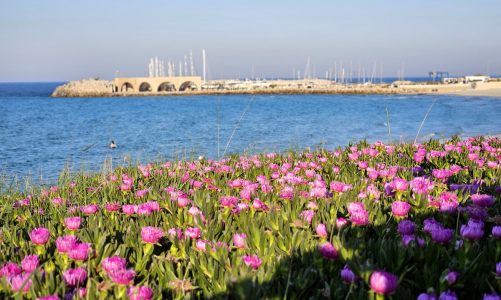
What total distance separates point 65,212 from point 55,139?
2548cm

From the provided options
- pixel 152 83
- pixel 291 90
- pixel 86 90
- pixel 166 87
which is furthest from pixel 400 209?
pixel 166 87

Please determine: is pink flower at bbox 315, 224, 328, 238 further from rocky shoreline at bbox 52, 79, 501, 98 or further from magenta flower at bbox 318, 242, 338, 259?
rocky shoreline at bbox 52, 79, 501, 98

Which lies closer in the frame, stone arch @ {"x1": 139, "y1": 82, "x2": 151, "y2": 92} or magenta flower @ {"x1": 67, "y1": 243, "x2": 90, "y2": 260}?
magenta flower @ {"x1": 67, "y1": 243, "x2": 90, "y2": 260}

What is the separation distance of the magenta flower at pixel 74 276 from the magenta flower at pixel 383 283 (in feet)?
3.37

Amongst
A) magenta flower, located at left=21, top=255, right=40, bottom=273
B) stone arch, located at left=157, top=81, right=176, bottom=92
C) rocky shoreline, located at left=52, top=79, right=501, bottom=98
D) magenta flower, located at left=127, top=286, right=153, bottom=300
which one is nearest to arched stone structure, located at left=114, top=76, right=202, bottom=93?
stone arch, located at left=157, top=81, right=176, bottom=92

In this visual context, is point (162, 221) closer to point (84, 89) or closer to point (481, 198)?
point (481, 198)

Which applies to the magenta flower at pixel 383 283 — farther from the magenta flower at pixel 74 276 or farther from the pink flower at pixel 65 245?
the pink flower at pixel 65 245

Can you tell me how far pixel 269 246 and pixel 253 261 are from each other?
0.26m

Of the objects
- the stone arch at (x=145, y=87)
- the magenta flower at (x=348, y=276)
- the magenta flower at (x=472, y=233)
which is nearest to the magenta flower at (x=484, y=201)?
the magenta flower at (x=472, y=233)

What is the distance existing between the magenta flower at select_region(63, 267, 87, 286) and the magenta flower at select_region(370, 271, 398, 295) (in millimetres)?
1026

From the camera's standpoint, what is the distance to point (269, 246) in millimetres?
2150

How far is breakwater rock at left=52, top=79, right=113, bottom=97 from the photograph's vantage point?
304 ft

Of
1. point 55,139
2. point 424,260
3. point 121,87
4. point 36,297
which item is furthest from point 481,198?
point 121,87

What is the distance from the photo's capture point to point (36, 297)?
1604 millimetres
